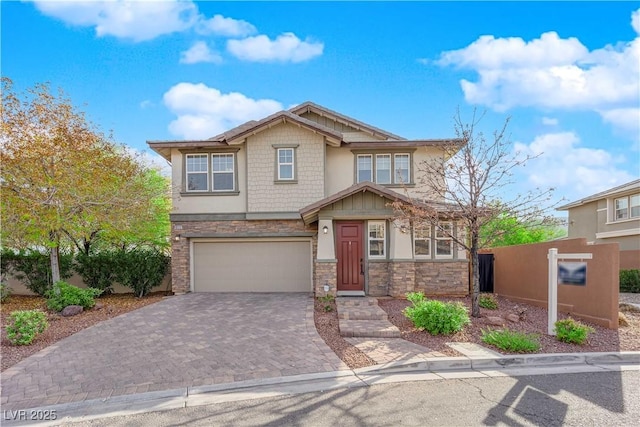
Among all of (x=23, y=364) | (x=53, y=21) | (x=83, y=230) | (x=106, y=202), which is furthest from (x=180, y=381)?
(x=53, y=21)

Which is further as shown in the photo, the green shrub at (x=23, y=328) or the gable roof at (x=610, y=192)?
the gable roof at (x=610, y=192)

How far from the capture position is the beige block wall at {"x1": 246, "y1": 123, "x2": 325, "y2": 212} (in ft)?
43.7

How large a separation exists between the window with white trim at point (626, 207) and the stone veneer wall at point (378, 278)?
16.9 meters

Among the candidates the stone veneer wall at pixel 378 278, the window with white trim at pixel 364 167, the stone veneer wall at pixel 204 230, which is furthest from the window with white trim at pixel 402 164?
the stone veneer wall at pixel 204 230

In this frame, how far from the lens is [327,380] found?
205 inches

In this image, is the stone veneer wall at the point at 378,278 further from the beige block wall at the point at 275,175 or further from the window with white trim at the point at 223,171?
Answer: the window with white trim at the point at 223,171

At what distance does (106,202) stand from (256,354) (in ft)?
26.9

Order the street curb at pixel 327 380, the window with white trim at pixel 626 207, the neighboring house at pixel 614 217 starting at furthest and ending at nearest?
the window with white trim at pixel 626 207, the neighboring house at pixel 614 217, the street curb at pixel 327 380

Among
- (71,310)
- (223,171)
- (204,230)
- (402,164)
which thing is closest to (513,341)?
(402,164)

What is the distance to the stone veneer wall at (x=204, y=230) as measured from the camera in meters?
13.4

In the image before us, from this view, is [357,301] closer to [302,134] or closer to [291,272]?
[291,272]

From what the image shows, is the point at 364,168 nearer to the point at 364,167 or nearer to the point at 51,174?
the point at 364,167

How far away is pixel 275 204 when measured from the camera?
13375mm

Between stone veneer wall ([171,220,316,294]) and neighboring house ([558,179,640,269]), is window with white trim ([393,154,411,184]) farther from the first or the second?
neighboring house ([558,179,640,269])
